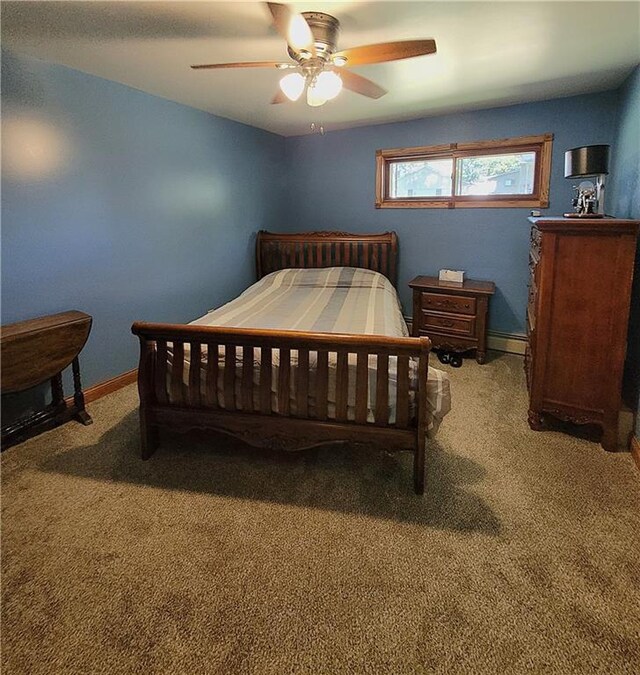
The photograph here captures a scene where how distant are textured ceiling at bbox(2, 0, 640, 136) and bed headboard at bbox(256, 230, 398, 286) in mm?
1339

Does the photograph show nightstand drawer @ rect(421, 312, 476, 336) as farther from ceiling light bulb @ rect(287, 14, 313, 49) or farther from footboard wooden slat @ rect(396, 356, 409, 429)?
ceiling light bulb @ rect(287, 14, 313, 49)

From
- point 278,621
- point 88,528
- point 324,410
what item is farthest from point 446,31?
point 88,528

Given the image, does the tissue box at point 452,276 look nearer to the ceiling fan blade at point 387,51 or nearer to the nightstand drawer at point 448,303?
Result: the nightstand drawer at point 448,303

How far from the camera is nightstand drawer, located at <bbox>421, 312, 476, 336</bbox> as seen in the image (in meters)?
3.82

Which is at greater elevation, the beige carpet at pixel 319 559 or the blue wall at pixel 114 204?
the blue wall at pixel 114 204

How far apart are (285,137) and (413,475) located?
412 centimetres

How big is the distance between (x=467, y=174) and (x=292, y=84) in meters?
2.54

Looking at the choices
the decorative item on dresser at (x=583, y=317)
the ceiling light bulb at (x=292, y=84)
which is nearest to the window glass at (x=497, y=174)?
the decorative item on dresser at (x=583, y=317)

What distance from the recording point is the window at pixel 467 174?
12.2ft

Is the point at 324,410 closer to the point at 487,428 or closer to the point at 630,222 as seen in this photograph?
the point at 487,428

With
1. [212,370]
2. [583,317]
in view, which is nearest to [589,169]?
[583,317]

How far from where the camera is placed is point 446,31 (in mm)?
2141

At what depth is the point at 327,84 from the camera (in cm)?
208

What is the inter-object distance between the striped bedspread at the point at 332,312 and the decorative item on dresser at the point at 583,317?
865 millimetres
